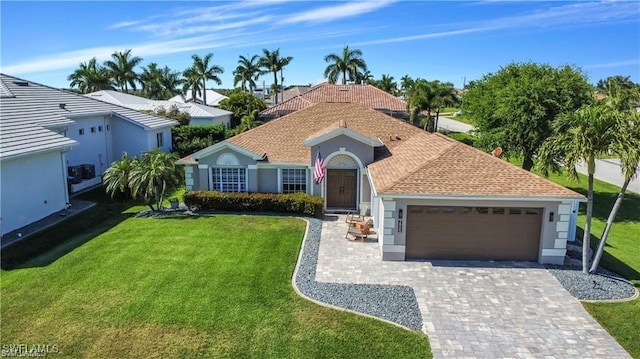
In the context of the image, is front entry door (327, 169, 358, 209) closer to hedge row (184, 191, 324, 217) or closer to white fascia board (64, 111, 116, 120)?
hedge row (184, 191, 324, 217)

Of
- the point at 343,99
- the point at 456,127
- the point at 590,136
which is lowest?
the point at 590,136

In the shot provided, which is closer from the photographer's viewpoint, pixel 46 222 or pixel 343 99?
pixel 46 222

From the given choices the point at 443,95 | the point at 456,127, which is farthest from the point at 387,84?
the point at 443,95

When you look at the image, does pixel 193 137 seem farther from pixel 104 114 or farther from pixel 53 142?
pixel 53 142

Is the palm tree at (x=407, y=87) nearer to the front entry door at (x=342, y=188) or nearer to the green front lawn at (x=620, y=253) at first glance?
the green front lawn at (x=620, y=253)

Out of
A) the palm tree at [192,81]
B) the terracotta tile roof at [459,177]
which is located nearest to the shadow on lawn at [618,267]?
the terracotta tile roof at [459,177]

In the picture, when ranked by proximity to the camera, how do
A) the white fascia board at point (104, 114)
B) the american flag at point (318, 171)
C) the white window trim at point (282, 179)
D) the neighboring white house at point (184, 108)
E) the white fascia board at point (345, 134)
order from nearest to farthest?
the american flag at point (318, 171), the white fascia board at point (345, 134), the white window trim at point (282, 179), the white fascia board at point (104, 114), the neighboring white house at point (184, 108)

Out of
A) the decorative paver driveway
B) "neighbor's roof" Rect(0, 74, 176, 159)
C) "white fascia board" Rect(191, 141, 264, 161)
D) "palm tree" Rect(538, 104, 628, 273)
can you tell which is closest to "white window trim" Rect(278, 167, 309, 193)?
"white fascia board" Rect(191, 141, 264, 161)
